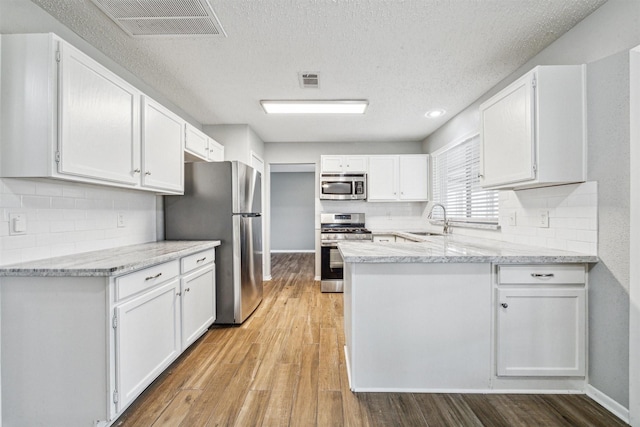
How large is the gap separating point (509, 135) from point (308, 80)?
1.66 metres

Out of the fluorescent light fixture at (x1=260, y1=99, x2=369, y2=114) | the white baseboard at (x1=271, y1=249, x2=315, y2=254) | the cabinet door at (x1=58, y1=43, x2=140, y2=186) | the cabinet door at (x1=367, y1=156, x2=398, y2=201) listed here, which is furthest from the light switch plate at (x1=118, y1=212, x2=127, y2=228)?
the white baseboard at (x1=271, y1=249, x2=315, y2=254)

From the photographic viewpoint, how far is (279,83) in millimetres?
2592

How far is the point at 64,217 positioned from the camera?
1.81 meters

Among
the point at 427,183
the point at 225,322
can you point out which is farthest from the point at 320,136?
the point at 225,322

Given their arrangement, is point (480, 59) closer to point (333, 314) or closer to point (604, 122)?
point (604, 122)

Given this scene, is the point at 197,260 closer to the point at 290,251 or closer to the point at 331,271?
the point at 331,271

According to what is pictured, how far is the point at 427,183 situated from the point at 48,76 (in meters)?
4.34

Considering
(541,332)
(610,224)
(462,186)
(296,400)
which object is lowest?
(296,400)

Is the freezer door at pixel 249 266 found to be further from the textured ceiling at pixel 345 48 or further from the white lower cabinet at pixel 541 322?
the white lower cabinet at pixel 541 322

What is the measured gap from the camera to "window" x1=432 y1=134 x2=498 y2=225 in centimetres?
293

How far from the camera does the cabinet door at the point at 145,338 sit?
1522 millimetres

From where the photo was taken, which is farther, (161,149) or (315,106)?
(315,106)

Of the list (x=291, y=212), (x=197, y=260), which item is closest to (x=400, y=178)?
(x=197, y=260)

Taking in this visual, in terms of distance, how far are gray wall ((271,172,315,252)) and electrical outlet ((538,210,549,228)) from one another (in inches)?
255
